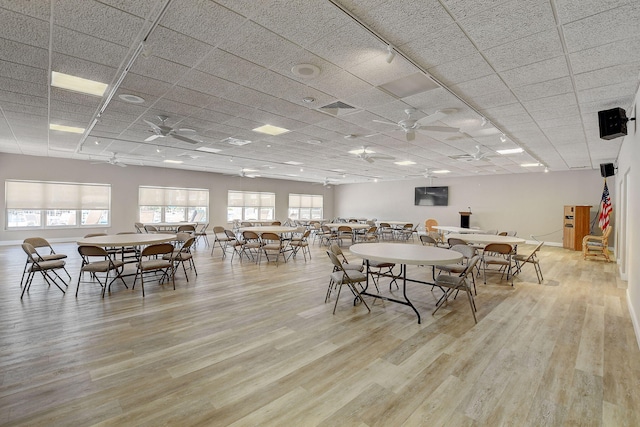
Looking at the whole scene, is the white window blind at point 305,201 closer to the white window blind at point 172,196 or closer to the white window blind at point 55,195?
the white window blind at point 172,196

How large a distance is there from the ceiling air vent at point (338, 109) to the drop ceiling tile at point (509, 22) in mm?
1992

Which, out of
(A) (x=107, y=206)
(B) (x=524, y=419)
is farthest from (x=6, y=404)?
(A) (x=107, y=206)

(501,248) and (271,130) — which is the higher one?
(271,130)

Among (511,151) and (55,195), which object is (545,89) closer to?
(511,151)

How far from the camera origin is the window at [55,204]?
904 cm

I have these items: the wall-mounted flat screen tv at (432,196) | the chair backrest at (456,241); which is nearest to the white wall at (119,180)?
the wall-mounted flat screen tv at (432,196)

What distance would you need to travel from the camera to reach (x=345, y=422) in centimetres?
179

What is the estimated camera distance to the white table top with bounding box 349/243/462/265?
322 cm

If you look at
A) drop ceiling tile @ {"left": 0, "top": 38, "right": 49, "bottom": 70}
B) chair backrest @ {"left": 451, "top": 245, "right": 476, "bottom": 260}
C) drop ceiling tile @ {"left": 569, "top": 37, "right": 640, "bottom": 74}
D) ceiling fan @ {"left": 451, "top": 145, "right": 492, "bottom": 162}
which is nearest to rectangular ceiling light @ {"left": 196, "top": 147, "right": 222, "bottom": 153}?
drop ceiling tile @ {"left": 0, "top": 38, "right": 49, "bottom": 70}

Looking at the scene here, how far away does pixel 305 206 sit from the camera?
17.1 metres

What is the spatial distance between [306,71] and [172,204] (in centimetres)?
1077

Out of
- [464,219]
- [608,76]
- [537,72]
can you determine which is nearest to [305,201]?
[464,219]

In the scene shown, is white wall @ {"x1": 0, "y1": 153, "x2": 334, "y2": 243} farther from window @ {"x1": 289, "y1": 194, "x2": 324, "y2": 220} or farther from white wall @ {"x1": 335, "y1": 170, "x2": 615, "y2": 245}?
white wall @ {"x1": 335, "y1": 170, "x2": 615, "y2": 245}

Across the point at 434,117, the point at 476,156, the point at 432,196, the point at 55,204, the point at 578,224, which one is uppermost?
the point at 476,156
